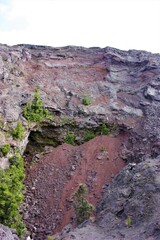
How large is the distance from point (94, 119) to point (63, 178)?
212 inches

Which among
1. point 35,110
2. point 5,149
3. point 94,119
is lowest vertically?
point 5,149

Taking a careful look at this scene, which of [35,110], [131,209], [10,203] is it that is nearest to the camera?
[131,209]

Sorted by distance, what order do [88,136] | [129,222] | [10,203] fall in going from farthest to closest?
[88,136] → [10,203] → [129,222]

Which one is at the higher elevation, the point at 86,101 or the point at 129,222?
the point at 86,101

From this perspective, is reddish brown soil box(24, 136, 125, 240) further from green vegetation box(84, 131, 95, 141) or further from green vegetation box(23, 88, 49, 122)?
green vegetation box(23, 88, 49, 122)

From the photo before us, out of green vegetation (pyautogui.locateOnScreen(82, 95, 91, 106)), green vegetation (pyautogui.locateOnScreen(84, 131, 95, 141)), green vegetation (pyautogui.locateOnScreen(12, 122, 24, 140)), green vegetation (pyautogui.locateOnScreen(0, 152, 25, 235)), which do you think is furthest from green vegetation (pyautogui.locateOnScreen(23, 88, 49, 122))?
green vegetation (pyautogui.locateOnScreen(0, 152, 25, 235))

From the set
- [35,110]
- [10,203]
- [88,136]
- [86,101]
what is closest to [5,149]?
[10,203]

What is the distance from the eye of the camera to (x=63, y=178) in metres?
17.9

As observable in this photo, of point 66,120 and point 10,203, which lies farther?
point 66,120

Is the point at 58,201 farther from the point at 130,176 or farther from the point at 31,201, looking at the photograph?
the point at 130,176

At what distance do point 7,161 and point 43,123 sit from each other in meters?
4.62

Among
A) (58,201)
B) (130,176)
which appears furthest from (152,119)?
(58,201)

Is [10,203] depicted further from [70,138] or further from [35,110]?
[35,110]

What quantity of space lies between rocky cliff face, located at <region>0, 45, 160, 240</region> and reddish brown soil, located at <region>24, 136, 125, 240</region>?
57mm
